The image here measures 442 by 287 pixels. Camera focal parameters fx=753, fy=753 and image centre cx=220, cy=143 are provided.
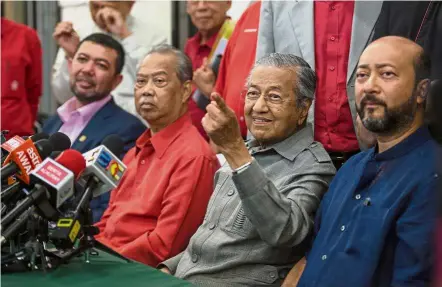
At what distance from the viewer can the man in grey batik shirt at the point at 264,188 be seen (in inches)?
77.7

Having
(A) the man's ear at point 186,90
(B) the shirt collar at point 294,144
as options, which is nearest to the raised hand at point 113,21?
(A) the man's ear at point 186,90

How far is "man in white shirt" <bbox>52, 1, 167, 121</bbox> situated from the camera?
4.02 meters

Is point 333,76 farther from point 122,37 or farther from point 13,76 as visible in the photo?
point 13,76

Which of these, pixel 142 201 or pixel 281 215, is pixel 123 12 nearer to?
pixel 142 201

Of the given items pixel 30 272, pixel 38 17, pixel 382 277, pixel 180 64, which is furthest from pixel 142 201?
pixel 38 17

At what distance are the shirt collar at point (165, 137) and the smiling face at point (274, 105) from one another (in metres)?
0.56

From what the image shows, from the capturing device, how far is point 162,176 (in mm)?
2672

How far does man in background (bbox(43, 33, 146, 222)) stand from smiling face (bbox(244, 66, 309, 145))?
117 cm

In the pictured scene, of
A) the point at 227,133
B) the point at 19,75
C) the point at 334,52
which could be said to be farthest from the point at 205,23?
the point at 227,133

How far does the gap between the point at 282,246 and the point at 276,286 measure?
14cm

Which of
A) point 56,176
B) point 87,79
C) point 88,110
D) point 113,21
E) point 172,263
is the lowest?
point 172,263

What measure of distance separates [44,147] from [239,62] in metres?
1.24

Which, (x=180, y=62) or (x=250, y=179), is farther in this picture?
(x=180, y=62)

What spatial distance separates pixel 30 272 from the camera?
1.81m
